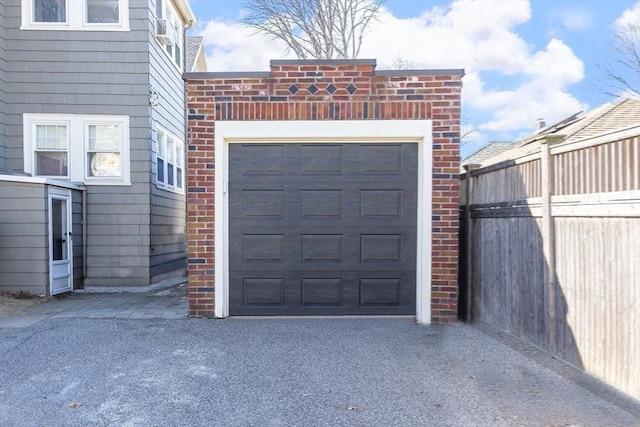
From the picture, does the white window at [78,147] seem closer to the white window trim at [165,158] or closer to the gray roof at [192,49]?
the white window trim at [165,158]

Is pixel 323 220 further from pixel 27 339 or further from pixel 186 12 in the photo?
pixel 186 12

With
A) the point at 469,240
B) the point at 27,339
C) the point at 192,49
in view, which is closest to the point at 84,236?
the point at 27,339

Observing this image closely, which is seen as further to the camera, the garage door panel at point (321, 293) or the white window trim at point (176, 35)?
the white window trim at point (176, 35)

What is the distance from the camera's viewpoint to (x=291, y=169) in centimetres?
556

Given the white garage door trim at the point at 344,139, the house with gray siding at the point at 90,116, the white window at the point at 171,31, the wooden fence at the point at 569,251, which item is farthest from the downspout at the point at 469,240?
the white window at the point at 171,31

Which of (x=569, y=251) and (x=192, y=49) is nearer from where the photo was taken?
(x=569, y=251)

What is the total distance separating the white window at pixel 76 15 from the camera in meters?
8.30

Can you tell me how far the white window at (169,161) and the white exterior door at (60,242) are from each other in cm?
185

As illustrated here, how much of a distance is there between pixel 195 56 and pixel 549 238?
11.9m

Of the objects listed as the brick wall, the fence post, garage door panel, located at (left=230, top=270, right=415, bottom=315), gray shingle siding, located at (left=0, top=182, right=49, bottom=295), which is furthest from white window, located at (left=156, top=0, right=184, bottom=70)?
the fence post

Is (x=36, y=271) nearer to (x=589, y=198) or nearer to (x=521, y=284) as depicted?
(x=521, y=284)

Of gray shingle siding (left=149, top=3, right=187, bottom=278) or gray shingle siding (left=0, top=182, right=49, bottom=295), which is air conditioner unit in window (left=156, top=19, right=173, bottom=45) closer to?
gray shingle siding (left=149, top=3, right=187, bottom=278)

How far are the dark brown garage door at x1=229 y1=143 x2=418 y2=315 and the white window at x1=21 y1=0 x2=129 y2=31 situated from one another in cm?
488

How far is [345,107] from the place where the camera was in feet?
17.8
